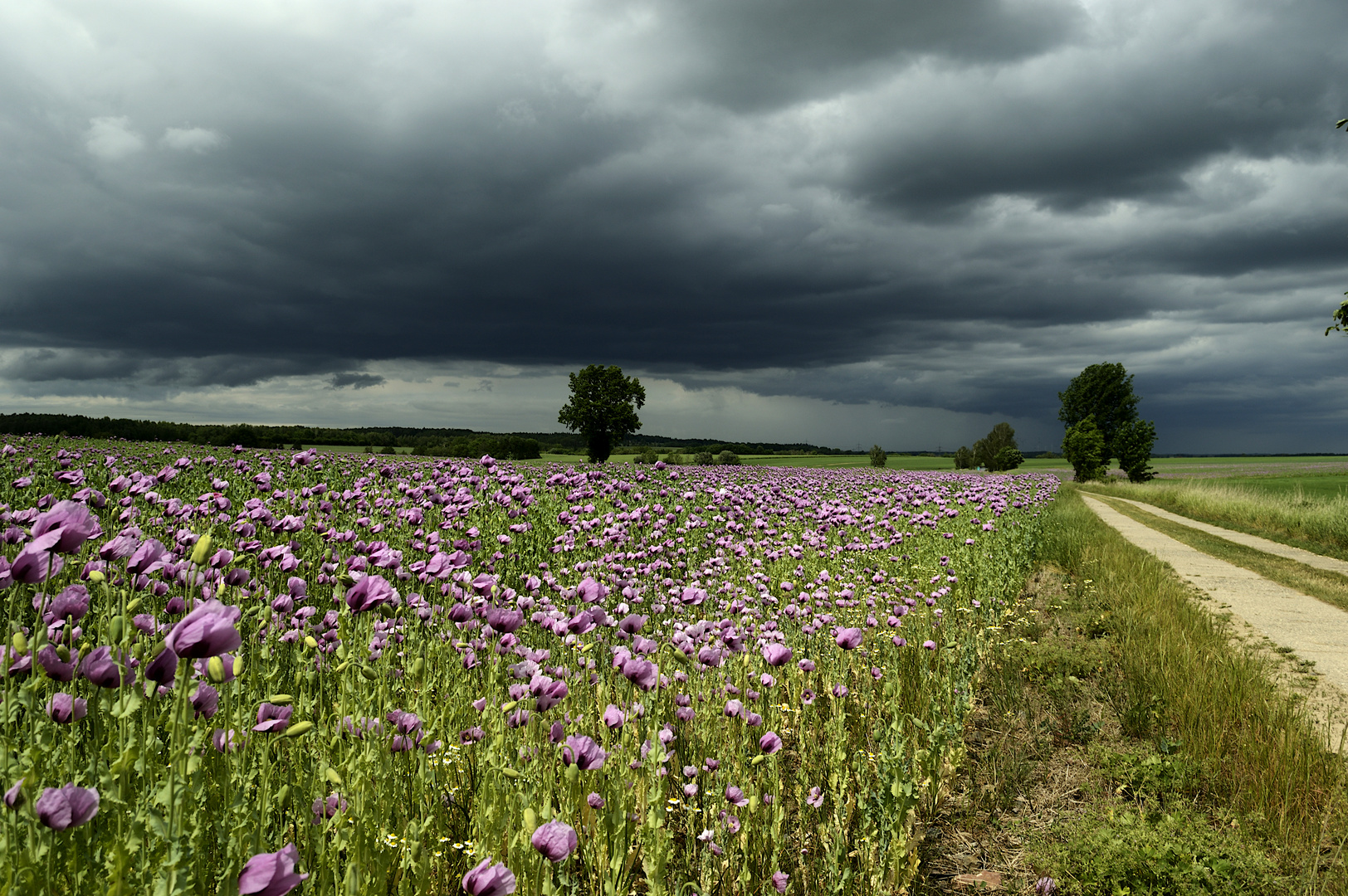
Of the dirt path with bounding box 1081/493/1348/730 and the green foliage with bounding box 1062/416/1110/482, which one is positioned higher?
the green foliage with bounding box 1062/416/1110/482

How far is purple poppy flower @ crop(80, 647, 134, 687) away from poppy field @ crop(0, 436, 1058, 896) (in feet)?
0.04

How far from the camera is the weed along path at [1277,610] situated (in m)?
6.18

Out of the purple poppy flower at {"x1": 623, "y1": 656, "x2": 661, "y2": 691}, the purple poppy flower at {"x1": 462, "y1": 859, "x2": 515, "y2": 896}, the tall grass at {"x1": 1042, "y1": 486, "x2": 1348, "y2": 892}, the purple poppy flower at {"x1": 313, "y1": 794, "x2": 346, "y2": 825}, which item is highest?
the purple poppy flower at {"x1": 623, "y1": 656, "x2": 661, "y2": 691}

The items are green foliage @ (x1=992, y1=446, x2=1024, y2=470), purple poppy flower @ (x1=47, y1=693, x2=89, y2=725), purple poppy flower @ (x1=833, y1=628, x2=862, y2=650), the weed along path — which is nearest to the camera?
purple poppy flower @ (x1=47, y1=693, x2=89, y2=725)

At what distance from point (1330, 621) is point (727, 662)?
25.6ft

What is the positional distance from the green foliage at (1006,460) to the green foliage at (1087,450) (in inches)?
690

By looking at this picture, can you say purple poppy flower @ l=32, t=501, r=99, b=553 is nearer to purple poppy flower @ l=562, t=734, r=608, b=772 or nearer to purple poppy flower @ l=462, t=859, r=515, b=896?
purple poppy flower @ l=462, t=859, r=515, b=896

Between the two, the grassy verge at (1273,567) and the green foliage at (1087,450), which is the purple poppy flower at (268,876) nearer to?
the grassy verge at (1273,567)

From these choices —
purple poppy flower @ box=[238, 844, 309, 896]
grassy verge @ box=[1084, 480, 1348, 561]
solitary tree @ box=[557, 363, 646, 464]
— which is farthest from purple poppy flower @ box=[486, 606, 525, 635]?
solitary tree @ box=[557, 363, 646, 464]

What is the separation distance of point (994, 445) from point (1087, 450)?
28.3 metres

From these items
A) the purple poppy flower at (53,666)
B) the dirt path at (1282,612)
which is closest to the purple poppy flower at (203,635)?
the purple poppy flower at (53,666)

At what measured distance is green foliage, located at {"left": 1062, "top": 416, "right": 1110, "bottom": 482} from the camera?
165ft

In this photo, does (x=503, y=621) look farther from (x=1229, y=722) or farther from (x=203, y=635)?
(x=1229, y=722)

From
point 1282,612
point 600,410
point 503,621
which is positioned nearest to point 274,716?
point 503,621
